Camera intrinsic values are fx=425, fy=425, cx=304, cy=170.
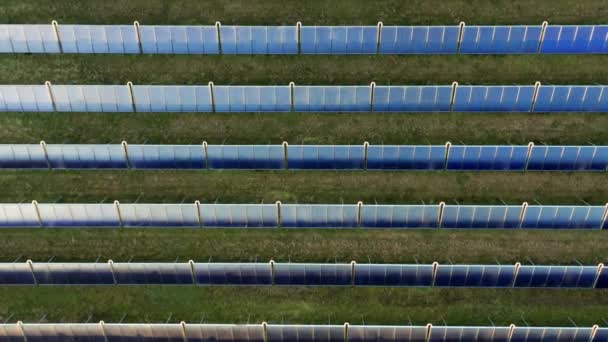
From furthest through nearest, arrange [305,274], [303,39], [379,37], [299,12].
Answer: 1. [299,12]
2. [303,39]
3. [379,37]
4. [305,274]

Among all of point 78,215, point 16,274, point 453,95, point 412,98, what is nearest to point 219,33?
point 412,98

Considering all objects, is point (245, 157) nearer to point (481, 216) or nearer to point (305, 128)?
point (305, 128)

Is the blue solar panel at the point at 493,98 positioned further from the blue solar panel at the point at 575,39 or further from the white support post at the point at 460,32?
the blue solar panel at the point at 575,39

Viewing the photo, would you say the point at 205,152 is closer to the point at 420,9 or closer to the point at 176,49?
the point at 176,49

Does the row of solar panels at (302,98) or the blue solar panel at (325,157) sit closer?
the blue solar panel at (325,157)

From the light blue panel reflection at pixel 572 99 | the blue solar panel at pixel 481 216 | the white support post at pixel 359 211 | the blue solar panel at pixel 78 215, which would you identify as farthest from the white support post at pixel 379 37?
the blue solar panel at pixel 78 215

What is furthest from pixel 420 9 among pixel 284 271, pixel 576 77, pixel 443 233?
pixel 284 271

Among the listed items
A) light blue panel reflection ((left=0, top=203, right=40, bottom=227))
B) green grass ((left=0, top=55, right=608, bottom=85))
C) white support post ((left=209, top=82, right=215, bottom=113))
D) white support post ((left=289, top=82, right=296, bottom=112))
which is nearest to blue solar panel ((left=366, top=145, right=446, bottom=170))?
green grass ((left=0, top=55, right=608, bottom=85))
